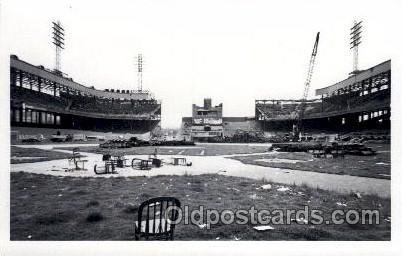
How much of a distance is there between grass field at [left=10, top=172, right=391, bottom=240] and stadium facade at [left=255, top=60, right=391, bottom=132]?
12.2 ft

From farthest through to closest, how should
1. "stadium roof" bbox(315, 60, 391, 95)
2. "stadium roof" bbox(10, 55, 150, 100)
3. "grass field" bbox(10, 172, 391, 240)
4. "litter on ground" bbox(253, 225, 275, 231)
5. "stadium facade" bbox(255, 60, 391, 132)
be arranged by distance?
"stadium facade" bbox(255, 60, 391, 132) < "stadium roof" bbox(10, 55, 150, 100) < "stadium roof" bbox(315, 60, 391, 95) < "litter on ground" bbox(253, 225, 275, 231) < "grass field" bbox(10, 172, 391, 240)

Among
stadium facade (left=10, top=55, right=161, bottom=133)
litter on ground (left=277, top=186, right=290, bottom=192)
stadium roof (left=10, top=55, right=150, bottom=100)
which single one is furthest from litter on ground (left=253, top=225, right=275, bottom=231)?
stadium facade (left=10, top=55, right=161, bottom=133)

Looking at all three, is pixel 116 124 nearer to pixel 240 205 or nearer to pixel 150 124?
pixel 150 124

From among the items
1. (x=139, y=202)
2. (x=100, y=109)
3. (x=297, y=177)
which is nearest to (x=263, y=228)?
(x=139, y=202)

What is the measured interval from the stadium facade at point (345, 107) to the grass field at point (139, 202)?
3734mm

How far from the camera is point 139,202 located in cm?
630

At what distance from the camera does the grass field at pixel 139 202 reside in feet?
16.4

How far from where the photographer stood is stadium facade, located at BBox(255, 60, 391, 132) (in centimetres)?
1055

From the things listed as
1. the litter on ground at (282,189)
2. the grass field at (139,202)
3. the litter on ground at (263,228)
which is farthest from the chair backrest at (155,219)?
the litter on ground at (282,189)

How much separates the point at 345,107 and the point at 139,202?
24843 mm

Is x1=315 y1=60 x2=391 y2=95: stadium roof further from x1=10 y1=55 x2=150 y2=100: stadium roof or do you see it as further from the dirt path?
x1=10 y1=55 x2=150 y2=100: stadium roof

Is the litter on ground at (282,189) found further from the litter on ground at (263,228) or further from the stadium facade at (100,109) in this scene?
the stadium facade at (100,109)

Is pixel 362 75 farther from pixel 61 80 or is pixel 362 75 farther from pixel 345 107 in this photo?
pixel 61 80
